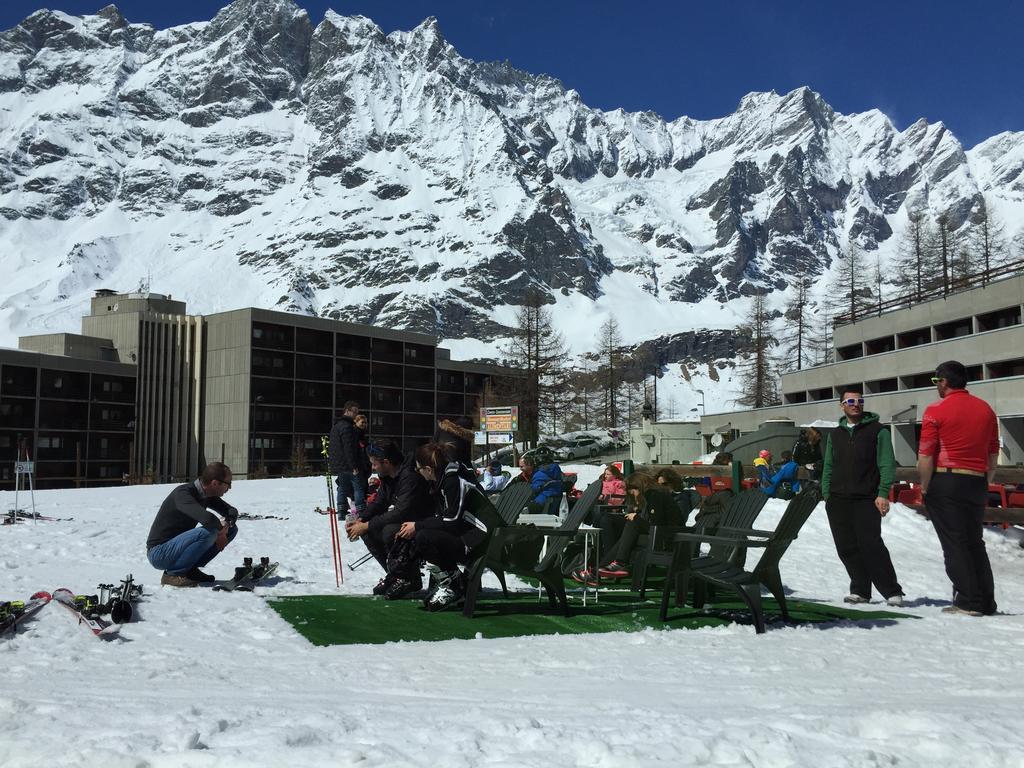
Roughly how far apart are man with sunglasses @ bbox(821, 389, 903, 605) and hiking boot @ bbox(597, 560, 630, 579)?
236 centimetres

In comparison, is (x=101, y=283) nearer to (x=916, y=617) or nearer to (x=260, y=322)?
(x=260, y=322)

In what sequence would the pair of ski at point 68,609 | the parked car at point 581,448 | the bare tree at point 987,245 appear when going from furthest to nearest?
the bare tree at point 987,245
the parked car at point 581,448
the pair of ski at point 68,609

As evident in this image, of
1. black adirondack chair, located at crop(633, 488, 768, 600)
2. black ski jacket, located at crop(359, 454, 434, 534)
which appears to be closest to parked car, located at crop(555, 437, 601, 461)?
black adirondack chair, located at crop(633, 488, 768, 600)

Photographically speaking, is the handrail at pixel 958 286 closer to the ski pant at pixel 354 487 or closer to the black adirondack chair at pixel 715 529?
the ski pant at pixel 354 487

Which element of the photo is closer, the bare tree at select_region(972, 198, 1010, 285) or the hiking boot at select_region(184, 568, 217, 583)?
the hiking boot at select_region(184, 568, 217, 583)

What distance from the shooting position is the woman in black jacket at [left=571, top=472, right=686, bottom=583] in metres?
8.76

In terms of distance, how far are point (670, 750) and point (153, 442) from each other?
7559 cm

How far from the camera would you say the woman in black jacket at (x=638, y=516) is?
876cm

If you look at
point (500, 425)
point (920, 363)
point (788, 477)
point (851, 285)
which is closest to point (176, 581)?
point (788, 477)

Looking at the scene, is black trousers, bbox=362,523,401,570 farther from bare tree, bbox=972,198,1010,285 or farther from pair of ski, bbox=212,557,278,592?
bare tree, bbox=972,198,1010,285

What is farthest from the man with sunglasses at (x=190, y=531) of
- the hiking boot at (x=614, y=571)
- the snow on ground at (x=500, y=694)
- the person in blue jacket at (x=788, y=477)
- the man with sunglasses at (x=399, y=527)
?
the person in blue jacket at (x=788, y=477)

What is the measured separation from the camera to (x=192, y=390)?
→ 73.7 m

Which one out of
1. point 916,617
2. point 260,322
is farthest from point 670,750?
point 260,322

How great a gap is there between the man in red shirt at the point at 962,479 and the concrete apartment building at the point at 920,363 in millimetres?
28520
